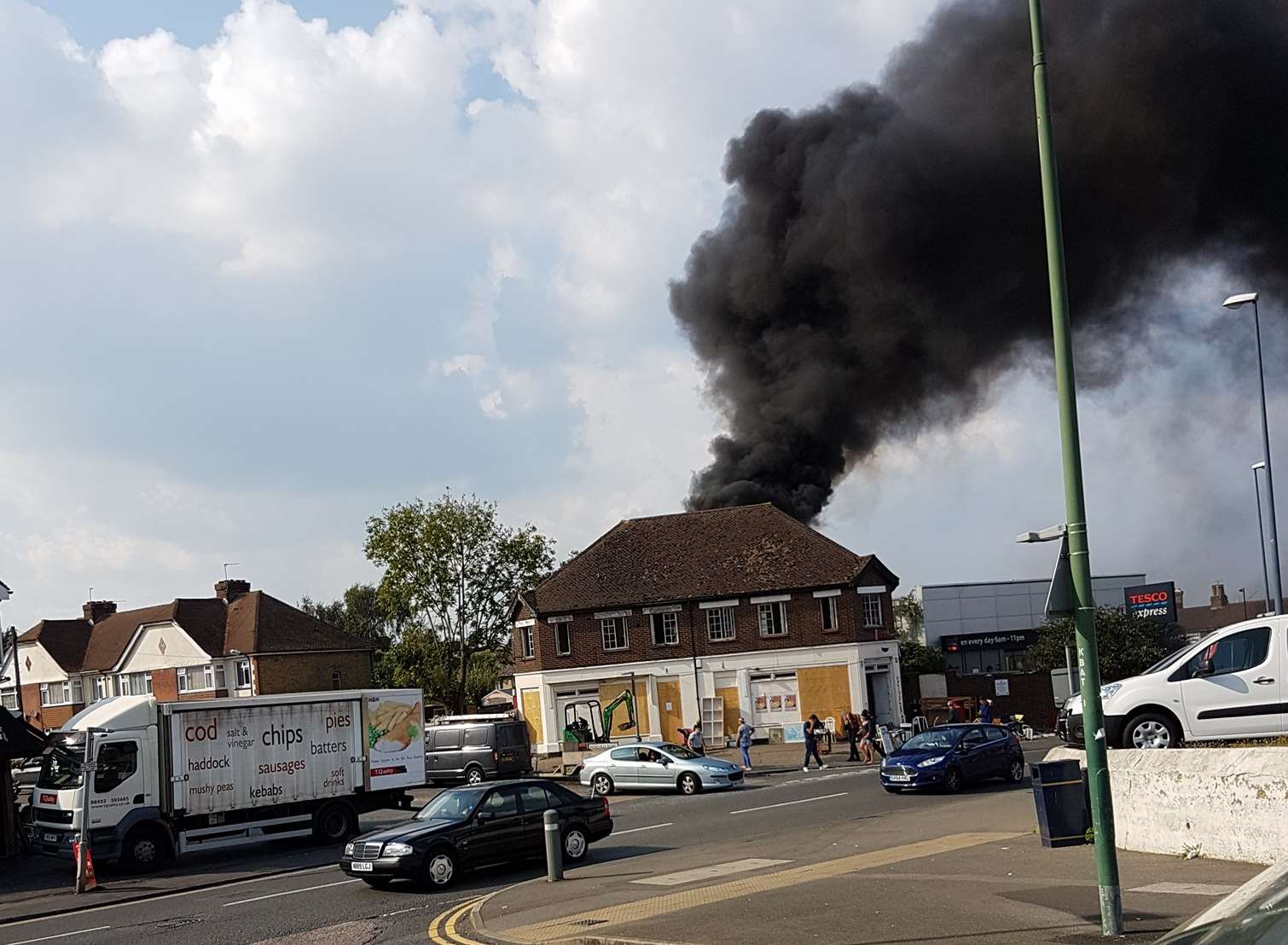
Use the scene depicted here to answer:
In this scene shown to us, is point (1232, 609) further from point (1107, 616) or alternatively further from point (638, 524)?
point (638, 524)

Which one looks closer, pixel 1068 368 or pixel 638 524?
pixel 1068 368

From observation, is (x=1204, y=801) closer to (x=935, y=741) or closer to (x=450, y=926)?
(x=450, y=926)

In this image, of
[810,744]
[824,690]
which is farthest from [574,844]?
[824,690]

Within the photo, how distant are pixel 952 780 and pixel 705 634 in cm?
2513

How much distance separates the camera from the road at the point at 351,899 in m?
14.3

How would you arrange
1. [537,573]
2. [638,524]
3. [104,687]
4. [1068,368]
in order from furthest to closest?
1. [104,687]
2. [537,573]
3. [638,524]
4. [1068,368]

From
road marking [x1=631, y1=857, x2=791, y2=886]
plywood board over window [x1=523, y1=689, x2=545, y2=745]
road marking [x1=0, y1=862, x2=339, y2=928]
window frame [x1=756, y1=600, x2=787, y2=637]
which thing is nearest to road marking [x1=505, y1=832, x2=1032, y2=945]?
road marking [x1=631, y1=857, x2=791, y2=886]

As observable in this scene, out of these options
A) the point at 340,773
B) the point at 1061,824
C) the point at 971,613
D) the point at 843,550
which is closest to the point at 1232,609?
the point at 971,613

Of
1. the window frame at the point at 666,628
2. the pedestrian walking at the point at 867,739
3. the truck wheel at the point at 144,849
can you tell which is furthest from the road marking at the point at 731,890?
the window frame at the point at 666,628

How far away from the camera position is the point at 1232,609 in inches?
3770

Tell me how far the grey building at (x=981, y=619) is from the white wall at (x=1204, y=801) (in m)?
57.9

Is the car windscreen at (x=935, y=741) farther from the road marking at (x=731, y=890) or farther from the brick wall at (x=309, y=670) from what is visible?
the brick wall at (x=309, y=670)

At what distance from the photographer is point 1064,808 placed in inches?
433

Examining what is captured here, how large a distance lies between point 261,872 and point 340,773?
3724 millimetres
